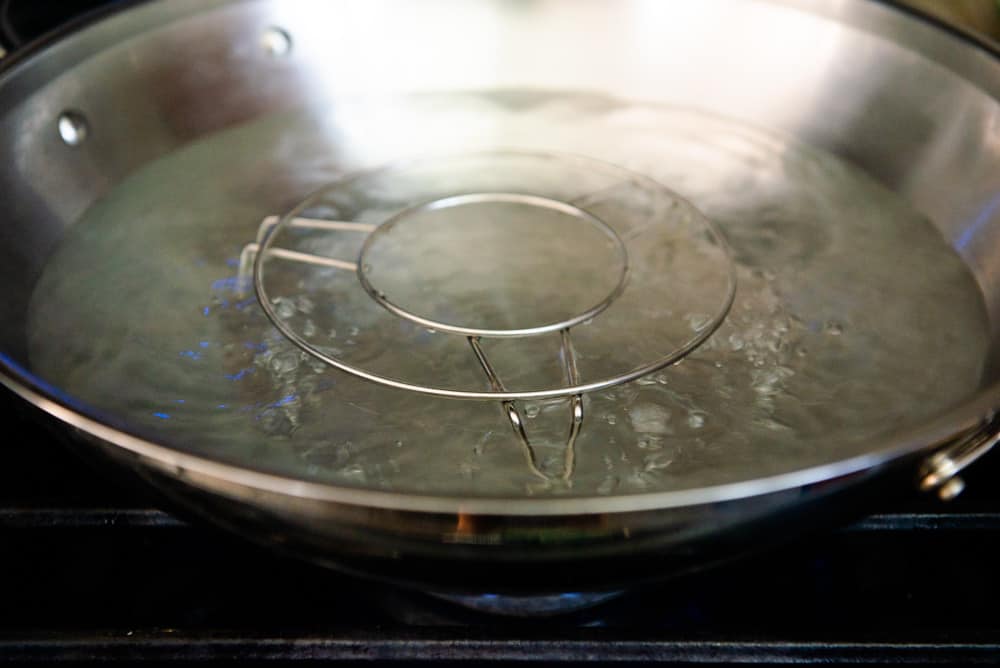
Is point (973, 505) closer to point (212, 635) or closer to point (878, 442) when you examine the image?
point (878, 442)

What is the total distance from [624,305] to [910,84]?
337 millimetres

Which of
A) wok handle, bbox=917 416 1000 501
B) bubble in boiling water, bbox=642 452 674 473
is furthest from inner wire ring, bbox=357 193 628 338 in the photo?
wok handle, bbox=917 416 1000 501

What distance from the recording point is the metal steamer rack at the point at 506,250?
0.59m

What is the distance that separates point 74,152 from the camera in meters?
0.74

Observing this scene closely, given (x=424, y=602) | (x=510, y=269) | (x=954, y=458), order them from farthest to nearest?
(x=510, y=269) → (x=424, y=602) → (x=954, y=458)

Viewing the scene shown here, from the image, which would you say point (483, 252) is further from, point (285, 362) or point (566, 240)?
point (285, 362)

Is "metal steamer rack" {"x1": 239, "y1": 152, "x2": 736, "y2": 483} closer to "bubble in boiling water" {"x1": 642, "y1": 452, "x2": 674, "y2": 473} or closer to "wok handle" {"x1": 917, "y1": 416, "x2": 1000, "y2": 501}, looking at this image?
"bubble in boiling water" {"x1": 642, "y1": 452, "x2": 674, "y2": 473}

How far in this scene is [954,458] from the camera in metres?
0.42

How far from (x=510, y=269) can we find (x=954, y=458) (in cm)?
36

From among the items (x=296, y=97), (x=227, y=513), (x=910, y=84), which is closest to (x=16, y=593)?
(x=227, y=513)

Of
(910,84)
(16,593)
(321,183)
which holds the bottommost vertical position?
(16,593)

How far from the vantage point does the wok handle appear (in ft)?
1.35

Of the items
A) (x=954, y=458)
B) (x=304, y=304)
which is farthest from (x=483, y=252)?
(x=954, y=458)

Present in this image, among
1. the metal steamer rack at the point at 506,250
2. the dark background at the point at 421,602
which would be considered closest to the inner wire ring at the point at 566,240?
the metal steamer rack at the point at 506,250
